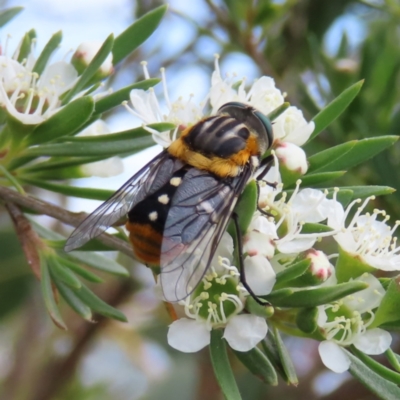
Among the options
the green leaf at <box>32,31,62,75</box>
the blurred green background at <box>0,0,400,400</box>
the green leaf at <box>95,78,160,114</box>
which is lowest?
the blurred green background at <box>0,0,400,400</box>

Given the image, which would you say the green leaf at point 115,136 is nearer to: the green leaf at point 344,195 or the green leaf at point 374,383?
the green leaf at point 344,195

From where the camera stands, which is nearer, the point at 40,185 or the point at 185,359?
the point at 40,185

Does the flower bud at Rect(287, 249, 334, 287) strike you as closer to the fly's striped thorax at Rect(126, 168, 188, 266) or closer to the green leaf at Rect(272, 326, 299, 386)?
the green leaf at Rect(272, 326, 299, 386)

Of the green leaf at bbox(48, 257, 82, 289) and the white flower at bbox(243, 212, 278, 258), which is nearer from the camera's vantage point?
the white flower at bbox(243, 212, 278, 258)

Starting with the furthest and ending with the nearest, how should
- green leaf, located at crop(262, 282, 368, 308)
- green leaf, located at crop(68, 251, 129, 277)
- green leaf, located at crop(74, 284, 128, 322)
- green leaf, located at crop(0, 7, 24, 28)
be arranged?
green leaf, located at crop(0, 7, 24, 28)
green leaf, located at crop(68, 251, 129, 277)
green leaf, located at crop(74, 284, 128, 322)
green leaf, located at crop(262, 282, 368, 308)

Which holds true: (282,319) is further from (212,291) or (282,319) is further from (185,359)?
(185,359)

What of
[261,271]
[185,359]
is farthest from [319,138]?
[185,359]

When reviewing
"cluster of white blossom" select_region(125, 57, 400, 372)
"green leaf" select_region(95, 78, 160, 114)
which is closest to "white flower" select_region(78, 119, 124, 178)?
"green leaf" select_region(95, 78, 160, 114)

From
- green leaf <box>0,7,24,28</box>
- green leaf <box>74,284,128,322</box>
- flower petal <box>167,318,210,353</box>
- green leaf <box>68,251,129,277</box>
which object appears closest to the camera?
flower petal <box>167,318,210,353</box>
